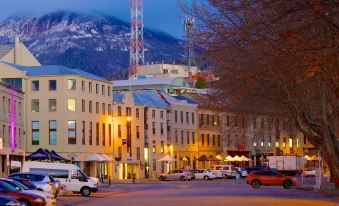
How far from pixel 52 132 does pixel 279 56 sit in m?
70.1

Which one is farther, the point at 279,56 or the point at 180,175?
the point at 180,175

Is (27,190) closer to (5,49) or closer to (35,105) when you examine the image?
(35,105)

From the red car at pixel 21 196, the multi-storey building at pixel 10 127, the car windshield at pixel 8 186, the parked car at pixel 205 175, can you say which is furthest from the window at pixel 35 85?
the red car at pixel 21 196

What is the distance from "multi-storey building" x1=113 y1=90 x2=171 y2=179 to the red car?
66.9 metres

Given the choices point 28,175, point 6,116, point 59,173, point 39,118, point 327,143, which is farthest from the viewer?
point 39,118

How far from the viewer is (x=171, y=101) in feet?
410

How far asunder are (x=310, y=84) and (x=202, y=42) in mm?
13807

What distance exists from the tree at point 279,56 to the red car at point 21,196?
10.5m

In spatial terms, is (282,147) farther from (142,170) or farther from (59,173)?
(59,173)

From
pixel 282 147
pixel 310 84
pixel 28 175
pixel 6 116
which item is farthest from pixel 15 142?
pixel 282 147

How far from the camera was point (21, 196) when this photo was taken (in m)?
37.1

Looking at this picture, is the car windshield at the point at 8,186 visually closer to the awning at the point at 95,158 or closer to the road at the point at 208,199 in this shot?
the road at the point at 208,199

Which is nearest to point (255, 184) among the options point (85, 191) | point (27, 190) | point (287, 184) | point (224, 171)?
point (287, 184)

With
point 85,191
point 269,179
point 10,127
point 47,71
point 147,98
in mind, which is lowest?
point 85,191
